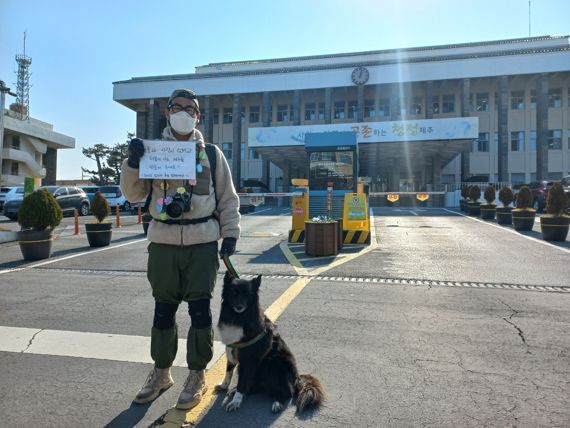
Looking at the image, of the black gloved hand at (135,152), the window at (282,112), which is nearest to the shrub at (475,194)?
the black gloved hand at (135,152)

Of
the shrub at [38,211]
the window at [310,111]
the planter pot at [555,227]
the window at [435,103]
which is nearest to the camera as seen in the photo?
the shrub at [38,211]

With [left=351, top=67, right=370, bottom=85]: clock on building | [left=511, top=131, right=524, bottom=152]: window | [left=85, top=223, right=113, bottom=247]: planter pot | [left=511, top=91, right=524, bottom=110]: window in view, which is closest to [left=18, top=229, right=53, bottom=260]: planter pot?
[left=85, top=223, right=113, bottom=247]: planter pot

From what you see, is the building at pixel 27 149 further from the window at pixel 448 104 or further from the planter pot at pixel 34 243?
the window at pixel 448 104

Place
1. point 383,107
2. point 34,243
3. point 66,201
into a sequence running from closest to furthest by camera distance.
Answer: point 34,243
point 66,201
point 383,107

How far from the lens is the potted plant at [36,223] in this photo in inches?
366

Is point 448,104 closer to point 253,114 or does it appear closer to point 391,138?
point 391,138

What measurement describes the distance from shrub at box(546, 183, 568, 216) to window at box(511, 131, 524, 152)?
37472 mm

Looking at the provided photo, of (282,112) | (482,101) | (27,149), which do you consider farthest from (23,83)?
(482,101)

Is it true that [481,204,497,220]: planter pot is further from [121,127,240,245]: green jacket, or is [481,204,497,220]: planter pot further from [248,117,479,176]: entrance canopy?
[121,127,240,245]: green jacket

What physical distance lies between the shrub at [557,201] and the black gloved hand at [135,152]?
1282 cm

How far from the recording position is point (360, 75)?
42.7 m

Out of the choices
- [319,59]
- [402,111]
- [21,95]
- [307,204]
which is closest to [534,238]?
[307,204]

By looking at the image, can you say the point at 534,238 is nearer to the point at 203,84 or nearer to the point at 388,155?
the point at 388,155

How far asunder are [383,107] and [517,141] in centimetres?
1505
